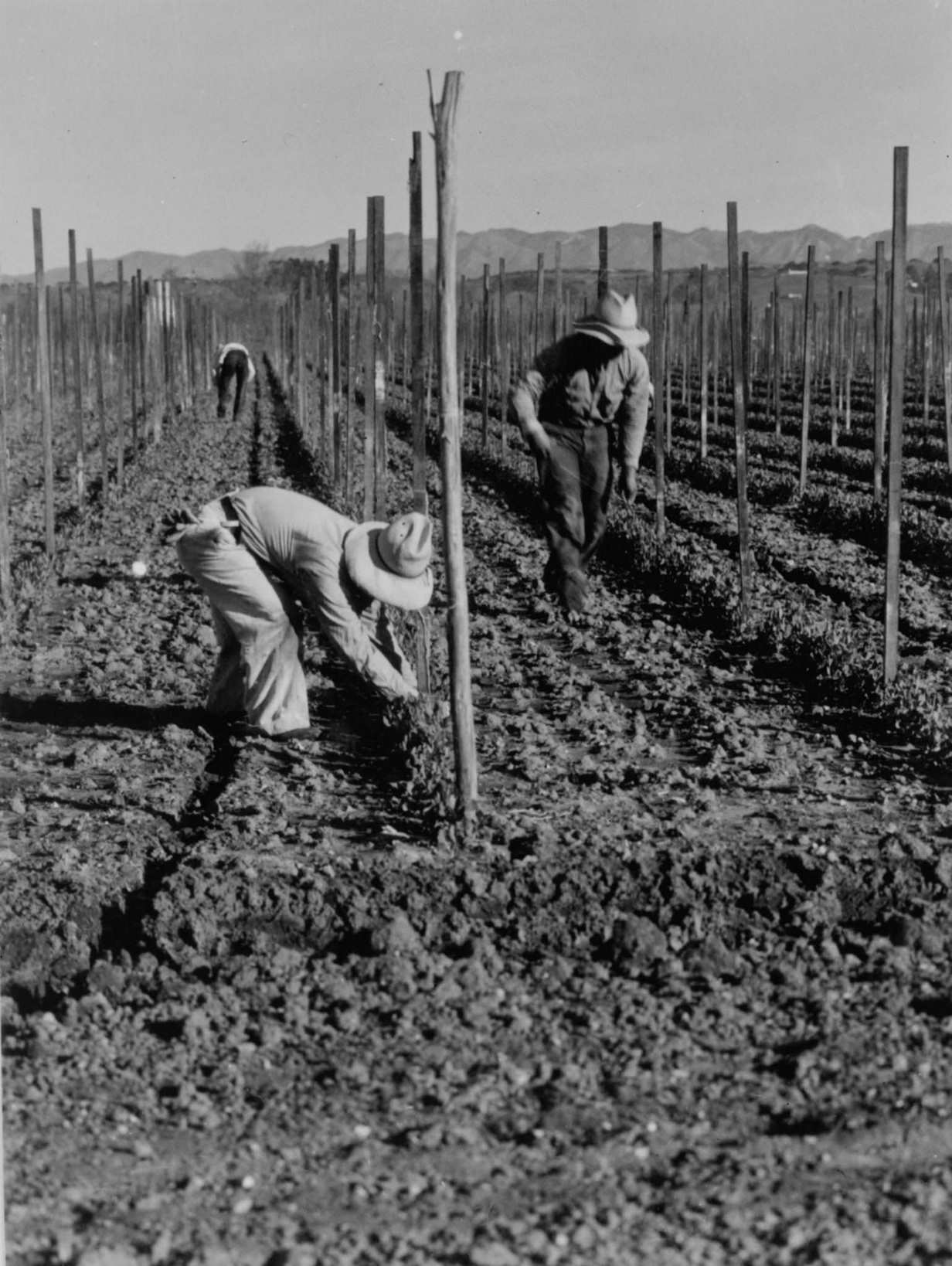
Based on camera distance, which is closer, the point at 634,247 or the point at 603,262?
the point at 603,262

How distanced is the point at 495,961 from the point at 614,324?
3631 mm

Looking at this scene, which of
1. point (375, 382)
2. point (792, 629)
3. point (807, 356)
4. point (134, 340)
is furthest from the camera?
point (134, 340)

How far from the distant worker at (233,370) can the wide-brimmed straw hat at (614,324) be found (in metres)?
14.9

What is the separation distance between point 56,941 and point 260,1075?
0.99 m

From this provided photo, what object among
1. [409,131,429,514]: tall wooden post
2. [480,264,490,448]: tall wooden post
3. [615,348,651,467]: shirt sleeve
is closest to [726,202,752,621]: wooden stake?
[615,348,651,467]: shirt sleeve

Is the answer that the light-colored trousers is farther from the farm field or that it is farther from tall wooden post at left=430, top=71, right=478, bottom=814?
tall wooden post at left=430, top=71, right=478, bottom=814

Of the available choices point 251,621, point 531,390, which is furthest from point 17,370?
point 251,621

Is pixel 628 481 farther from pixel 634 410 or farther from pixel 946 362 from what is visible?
pixel 946 362

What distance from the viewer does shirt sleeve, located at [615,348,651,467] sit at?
6.85 metres

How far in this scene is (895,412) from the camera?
609 centimetres

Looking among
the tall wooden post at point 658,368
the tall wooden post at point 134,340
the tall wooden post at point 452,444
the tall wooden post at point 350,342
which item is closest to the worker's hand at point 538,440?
the tall wooden post at point 452,444

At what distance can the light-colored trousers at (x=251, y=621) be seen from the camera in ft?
18.0

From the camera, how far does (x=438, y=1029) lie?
10.9 ft

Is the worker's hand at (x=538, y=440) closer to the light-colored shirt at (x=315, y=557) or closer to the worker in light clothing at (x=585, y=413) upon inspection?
the worker in light clothing at (x=585, y=413)
